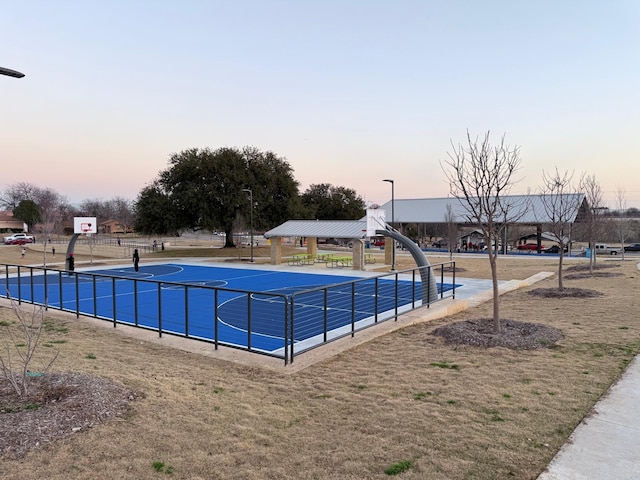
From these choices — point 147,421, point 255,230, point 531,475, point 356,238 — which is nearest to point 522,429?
point 531,475

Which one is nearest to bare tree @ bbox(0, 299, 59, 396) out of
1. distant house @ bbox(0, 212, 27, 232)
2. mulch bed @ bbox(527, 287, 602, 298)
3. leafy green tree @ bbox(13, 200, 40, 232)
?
mulch bed @ bbox(527, 287, 602, 298)

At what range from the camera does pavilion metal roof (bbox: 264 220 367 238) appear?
101 feet

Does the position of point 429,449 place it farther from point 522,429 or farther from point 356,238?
point 356,238

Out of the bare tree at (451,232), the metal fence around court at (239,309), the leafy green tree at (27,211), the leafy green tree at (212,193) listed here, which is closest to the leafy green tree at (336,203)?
the leafy green tree at (212,193)

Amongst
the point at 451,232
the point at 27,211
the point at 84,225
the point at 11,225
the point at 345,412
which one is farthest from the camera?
the point at 11,225

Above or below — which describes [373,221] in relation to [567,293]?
above

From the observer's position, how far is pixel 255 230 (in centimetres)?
4750

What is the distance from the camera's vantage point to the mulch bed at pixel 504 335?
28.0ft

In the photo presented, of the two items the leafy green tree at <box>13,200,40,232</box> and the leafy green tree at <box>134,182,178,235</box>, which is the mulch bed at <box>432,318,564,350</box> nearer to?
the leafy green tree at <box>134,182,178,235</box>

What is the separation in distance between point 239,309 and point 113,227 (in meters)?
107

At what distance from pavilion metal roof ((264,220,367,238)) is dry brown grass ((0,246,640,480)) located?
2134 centimetres

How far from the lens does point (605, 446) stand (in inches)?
175

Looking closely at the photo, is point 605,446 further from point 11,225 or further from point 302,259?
point 11,225

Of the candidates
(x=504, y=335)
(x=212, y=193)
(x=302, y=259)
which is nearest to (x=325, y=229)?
(x=302, y=259)
